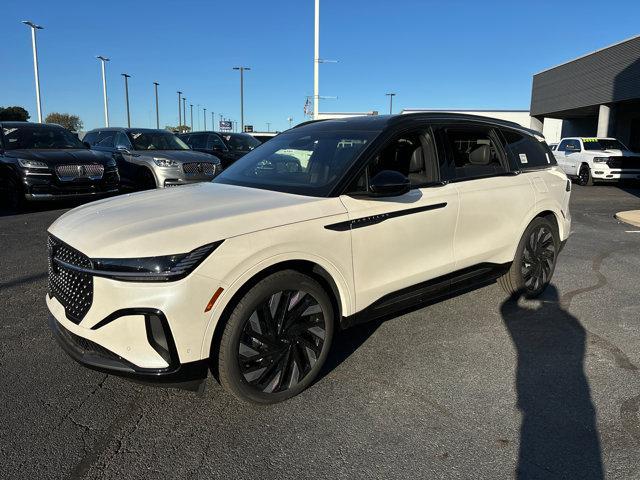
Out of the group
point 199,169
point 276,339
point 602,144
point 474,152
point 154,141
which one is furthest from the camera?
point 602,144

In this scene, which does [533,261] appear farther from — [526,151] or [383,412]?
[383,412]

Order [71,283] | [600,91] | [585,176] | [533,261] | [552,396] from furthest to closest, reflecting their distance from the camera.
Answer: [600,91]
[585,176]
[533,261]
[552,396]
[71,283]

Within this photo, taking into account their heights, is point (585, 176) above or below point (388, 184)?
below

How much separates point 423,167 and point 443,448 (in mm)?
2129

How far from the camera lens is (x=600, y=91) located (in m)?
27.2

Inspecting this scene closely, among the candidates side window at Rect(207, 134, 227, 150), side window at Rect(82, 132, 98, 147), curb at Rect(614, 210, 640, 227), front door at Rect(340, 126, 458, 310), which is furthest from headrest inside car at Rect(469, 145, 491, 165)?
side window at Rect(207, 134, 227, 150)

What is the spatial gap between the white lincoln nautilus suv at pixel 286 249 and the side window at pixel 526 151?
10 centimetres

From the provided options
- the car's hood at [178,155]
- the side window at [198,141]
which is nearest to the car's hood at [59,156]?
the car's hood at [178,155]

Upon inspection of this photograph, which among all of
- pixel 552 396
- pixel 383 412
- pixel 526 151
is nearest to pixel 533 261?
pixel 526 151

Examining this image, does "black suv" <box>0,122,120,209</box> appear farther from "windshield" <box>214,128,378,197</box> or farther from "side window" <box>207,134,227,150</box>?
"windshield" <box>214,128,378,197</box>

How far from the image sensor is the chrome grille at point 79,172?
9.40 metres

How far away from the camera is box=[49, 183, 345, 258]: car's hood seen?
2.58 meters

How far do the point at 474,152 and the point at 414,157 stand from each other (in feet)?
2.44

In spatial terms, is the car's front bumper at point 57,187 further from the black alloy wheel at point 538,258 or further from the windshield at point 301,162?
the black alloy wheel at point 538,258
